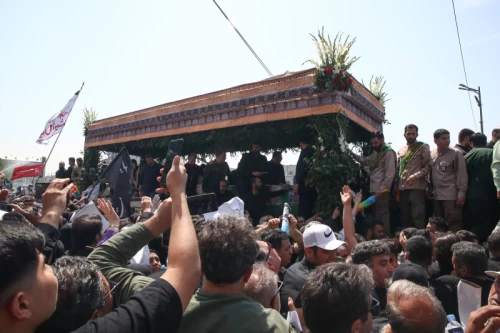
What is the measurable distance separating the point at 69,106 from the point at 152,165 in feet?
7.96

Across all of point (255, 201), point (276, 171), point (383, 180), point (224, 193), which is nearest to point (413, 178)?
point (383, 180)

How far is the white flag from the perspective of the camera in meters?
9.86

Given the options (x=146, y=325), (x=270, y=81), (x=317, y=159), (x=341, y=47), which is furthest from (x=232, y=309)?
(x=270, y=81)

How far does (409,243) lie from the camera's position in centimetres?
353

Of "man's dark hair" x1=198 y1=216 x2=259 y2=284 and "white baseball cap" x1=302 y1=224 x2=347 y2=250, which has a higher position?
"man's dark hair" x1=198 y1=216 x2=259 y2=284

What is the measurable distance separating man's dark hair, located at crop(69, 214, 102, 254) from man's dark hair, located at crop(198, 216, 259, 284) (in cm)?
214

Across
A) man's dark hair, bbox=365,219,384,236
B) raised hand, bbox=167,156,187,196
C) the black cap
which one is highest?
raised hand, bbox=167,156,187,196

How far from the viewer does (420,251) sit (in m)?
3.46

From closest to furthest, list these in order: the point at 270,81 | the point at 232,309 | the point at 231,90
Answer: the point at 232,309 → the point at 270,81 → the point at 231,90

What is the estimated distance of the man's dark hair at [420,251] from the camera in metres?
3.45

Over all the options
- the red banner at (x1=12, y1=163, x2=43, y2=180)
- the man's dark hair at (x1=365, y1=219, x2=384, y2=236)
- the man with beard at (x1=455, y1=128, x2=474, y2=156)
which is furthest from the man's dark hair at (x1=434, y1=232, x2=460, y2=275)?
the red banner at (x1=12, y1=163, x2=43, y2=180)

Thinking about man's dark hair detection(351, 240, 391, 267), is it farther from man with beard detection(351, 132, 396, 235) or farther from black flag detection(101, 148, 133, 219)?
man with beard detection(351, 132, 396, 235)

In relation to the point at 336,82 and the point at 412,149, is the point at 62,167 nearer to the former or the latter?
the point at 336,82

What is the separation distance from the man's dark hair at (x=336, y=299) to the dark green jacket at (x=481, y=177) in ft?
15.7
